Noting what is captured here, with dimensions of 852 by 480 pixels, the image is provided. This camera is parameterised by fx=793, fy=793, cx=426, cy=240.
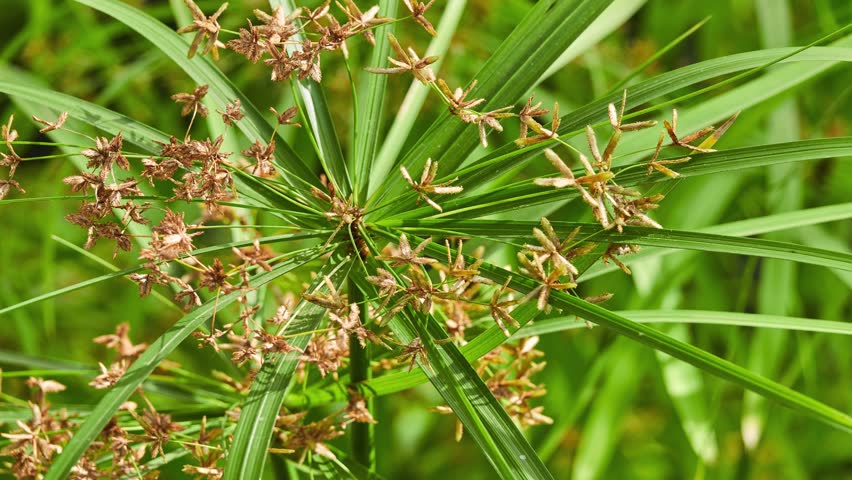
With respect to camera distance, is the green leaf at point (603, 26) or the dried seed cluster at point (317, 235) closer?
the dried seed cluster at point (317, 235)

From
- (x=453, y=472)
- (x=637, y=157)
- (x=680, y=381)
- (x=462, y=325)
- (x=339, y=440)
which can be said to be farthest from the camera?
(x=453, y=472)

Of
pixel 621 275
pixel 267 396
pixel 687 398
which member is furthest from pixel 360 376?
pixel 621 275

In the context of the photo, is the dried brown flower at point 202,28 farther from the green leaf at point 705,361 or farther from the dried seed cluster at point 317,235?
the green leaf at point 705,361

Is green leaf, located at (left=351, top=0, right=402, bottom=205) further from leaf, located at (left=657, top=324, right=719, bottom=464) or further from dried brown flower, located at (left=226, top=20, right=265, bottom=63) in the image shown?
leaf, located at (left=657, top=324, right=719, bottom=464)

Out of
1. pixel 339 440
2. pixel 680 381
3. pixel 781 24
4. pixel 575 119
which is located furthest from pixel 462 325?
pixel 781 24

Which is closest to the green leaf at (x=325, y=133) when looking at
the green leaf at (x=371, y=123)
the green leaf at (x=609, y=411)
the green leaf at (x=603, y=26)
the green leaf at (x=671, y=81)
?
the green leaf at (x=371, y=123)

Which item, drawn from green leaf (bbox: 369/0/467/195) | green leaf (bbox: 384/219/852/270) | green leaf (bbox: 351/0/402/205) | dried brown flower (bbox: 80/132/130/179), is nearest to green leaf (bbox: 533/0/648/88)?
green leaf (bbox: 369/0/467/195)

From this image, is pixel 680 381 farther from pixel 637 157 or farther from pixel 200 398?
pixel 200 398
